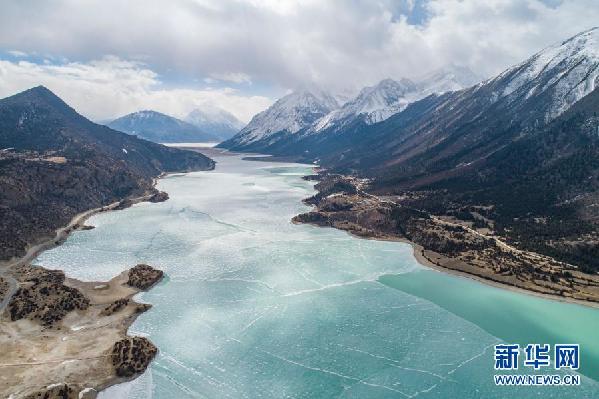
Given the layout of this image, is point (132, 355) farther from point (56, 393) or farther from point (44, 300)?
point (44, 300)

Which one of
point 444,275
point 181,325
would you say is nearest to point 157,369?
point 181,325

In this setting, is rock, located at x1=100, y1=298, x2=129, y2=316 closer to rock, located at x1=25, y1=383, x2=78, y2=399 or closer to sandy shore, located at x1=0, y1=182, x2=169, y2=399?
sandy shore, located at x1=0, y1=182, x2=169, y2=399

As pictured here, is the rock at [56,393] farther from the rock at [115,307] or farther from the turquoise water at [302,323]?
the rock at [115,307]

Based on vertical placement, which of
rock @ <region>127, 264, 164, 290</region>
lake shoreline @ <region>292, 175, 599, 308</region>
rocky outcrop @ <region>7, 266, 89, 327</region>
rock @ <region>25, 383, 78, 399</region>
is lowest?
rock @ <region>25, 383, 78, 399</region>

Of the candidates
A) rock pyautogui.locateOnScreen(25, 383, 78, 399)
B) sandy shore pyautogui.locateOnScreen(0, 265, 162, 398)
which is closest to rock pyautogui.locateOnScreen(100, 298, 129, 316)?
sandy shore pyautogui.locateOnScreen(0, 265, 162, 398)

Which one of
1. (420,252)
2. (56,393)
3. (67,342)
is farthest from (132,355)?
(420,252)

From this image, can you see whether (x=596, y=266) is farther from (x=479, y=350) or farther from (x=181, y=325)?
(x=181, y=325)
